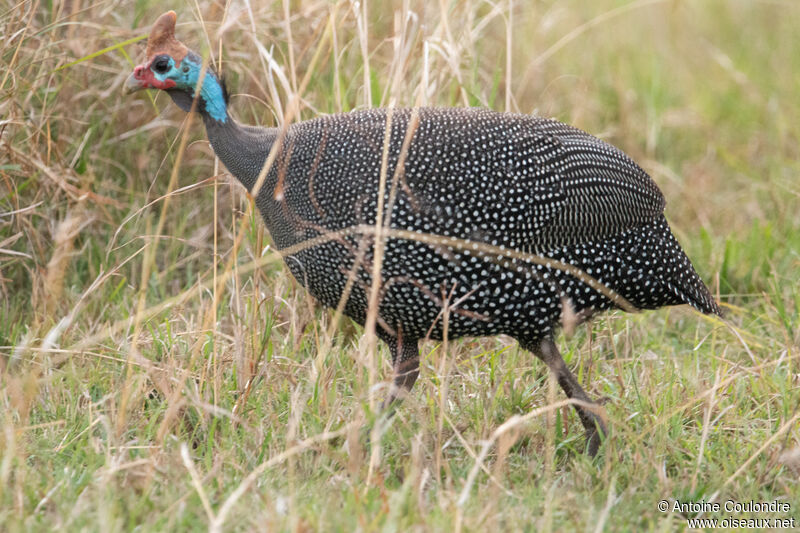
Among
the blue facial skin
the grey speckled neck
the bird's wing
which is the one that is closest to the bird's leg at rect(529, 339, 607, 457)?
the bird's wing

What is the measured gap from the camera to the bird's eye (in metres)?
3.01

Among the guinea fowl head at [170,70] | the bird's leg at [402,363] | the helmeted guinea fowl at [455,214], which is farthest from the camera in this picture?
the bird's leg at [402,363]

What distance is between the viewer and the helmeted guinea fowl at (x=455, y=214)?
286 cm

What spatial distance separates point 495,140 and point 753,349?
1.54m

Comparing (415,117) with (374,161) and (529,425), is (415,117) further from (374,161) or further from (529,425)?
(529,425)

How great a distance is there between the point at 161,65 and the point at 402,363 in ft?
3.89

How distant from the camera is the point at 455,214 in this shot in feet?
9.41

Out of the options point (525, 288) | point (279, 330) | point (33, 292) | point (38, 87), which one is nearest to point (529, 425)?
point (525, 288)

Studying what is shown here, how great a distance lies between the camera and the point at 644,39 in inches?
280

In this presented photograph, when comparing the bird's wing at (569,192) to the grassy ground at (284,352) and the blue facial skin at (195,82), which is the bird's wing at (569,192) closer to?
the grassy ground at (284,352)

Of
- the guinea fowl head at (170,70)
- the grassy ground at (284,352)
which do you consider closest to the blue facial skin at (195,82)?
the guinea fowl head at (170,70)

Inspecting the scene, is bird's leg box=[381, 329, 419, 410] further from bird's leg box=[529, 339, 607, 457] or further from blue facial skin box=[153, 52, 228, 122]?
blue facial skin box=[153, 52, 228, 122]

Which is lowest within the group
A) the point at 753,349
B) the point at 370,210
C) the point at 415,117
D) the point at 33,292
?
the point at 753,349

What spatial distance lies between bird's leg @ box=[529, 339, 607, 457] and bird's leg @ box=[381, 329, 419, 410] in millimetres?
381
